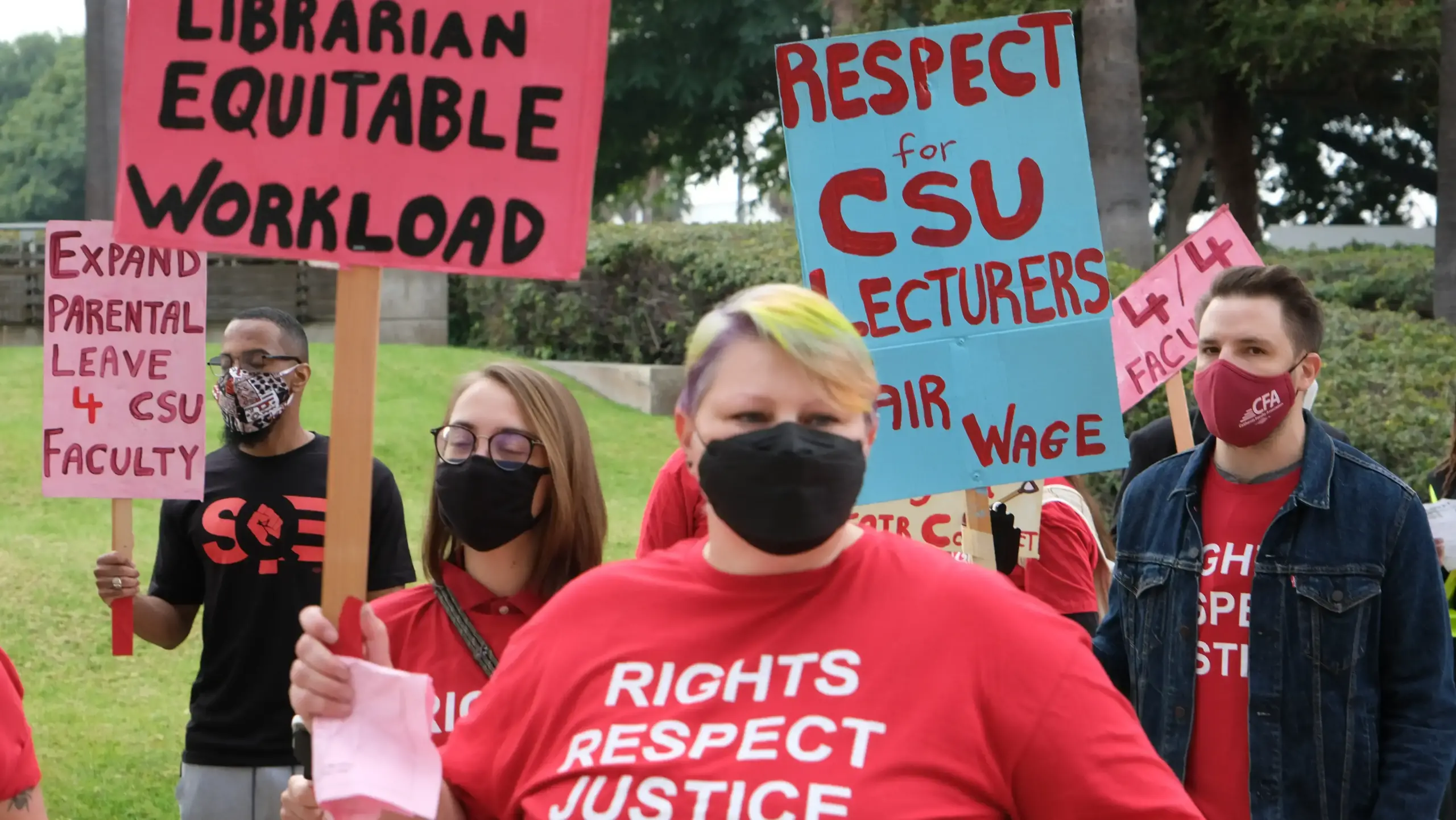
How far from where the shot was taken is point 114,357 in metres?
4.91

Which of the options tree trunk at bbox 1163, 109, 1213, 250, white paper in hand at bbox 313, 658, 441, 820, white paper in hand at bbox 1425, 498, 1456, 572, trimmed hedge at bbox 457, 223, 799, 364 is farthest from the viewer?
tree trunk at bbox 1163, 109, 1213, 250

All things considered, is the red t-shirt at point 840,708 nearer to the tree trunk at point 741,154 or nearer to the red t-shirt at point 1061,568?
the red t-shirt at point 1061,568

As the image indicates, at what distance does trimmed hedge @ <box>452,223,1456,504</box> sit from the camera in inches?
577

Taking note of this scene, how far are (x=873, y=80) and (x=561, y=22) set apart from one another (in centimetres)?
185

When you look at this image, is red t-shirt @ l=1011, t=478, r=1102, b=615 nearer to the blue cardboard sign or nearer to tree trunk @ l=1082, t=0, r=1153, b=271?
the blue cardboard sign

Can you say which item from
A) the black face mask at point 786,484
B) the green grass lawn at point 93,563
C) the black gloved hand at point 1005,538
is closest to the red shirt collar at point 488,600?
the black face mask at point 786,484

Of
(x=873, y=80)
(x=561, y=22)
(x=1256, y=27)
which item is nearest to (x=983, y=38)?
(x=873, y=80)

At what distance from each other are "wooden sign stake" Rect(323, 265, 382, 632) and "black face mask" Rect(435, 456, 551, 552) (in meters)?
1.09

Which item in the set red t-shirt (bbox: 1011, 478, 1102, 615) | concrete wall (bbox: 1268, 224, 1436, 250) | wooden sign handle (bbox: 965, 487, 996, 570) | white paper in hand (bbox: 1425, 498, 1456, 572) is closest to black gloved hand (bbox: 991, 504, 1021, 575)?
red t-shirt (bbox: 1011, 478, 1102, 615)

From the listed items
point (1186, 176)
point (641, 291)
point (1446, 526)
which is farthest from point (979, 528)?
Answer: point (1186, 176)

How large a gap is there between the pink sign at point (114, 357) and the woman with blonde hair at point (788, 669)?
2.86 metres

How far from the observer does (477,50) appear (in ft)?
8.32

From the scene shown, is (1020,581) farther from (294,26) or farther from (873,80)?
(294,26)

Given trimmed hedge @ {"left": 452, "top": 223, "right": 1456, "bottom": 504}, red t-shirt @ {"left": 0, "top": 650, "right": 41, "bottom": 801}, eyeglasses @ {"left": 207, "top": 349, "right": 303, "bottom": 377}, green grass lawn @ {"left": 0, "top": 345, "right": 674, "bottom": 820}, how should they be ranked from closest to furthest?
red t-shirt @ {"left": 0, "top": 650, "right": 41, "bottom": 801}
eyeglasses @ {"left": 207, "top": 349, "right": 303, "bottom": 377}
green grass lawn @ {"left": 0, "top": 345, "right": 674, "bottom": 820}
trimmed hedge @ {"left": 452, "top": 223, "right": 1456, "bottom": 504}
